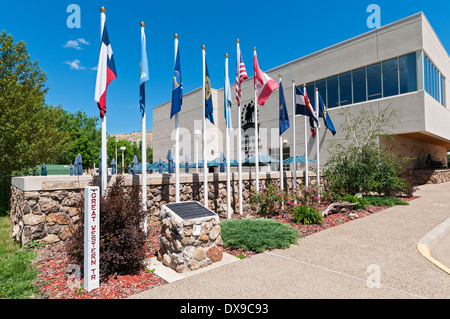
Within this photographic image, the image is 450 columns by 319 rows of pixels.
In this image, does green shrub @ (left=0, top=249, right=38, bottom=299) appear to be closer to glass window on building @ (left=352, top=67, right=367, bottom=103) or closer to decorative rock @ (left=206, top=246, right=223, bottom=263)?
decorative rock @ (left=206, top=246, right=223, bottom=263)

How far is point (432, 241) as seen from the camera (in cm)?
635

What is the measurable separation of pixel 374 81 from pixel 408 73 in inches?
79.5

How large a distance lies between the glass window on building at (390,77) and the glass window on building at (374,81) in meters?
0.35

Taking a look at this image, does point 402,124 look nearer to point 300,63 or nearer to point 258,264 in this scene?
point 300,63

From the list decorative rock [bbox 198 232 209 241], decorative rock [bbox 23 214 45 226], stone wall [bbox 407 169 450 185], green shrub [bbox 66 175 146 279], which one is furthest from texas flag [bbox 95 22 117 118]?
stone wall [bbox 407 169 450 185]

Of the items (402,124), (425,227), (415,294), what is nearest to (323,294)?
(415,294)

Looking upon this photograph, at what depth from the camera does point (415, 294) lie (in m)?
3.57

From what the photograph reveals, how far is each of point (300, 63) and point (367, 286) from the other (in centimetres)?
2210

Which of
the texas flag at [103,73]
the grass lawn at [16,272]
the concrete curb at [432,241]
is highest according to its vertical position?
the texas flag at [103,73]

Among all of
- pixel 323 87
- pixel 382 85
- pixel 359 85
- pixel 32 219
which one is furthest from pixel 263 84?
pixel 323 87

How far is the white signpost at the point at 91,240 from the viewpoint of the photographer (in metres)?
3.78

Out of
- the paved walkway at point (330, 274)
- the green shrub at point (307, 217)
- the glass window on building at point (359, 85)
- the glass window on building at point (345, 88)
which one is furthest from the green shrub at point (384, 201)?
the glass window on building at point (345, 88)

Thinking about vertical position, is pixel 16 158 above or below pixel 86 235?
above

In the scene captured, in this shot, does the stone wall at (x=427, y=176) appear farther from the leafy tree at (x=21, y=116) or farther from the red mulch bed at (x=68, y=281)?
the leafy tree at (x=21, y=116)
